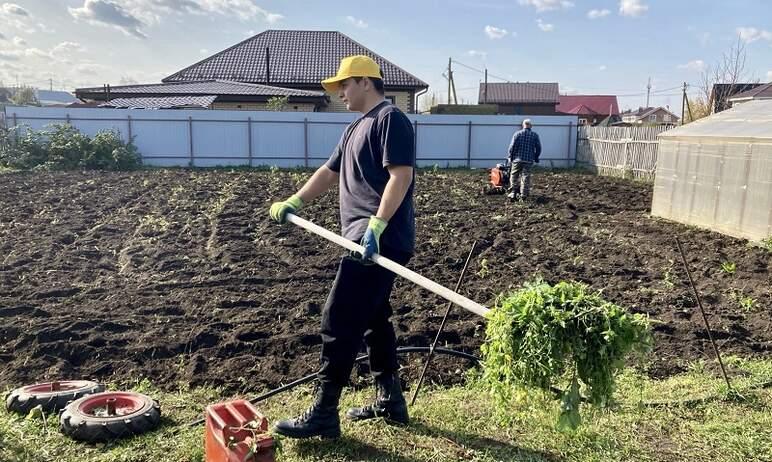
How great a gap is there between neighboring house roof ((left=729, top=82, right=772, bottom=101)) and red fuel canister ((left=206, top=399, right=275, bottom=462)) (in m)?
27.3

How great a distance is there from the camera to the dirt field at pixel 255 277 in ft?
14.5

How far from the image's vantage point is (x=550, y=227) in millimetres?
9703

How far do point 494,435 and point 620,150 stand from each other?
17.2 m

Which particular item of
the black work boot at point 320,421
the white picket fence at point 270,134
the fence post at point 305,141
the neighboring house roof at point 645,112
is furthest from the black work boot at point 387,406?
the neighboring house roof at point 645,112

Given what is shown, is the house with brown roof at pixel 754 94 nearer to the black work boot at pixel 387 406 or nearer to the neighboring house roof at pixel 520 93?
the neighboring house roof at pixel 520 93

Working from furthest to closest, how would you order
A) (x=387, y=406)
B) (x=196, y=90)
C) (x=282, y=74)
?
(x=282, y=74)
(x=196, y=90)
(x=387, y=406)

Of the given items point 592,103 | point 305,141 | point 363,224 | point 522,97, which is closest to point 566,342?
point 363,224

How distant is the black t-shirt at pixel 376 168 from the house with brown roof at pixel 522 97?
44.1m

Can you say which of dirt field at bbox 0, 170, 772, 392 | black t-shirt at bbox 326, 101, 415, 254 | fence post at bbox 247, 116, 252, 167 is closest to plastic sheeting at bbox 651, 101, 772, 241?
dirt field at bbox 0, 170, 772, 392

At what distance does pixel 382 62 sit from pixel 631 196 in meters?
17.7

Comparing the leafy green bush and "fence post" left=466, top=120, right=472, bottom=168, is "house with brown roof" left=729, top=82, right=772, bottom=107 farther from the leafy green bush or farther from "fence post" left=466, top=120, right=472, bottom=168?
the leafy green bush

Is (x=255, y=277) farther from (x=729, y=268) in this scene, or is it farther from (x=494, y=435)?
(x=729, y=268)

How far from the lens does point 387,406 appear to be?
3.28 meters

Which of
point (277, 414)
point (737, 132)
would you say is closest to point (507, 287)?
point (277, 414)
